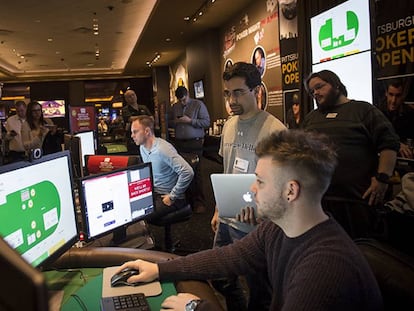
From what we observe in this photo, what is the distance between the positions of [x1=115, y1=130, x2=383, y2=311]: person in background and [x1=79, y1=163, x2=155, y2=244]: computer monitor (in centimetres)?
52

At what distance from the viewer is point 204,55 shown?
33.4 feet

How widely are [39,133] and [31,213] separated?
3.60 meters

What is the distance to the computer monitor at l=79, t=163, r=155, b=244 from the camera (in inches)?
75.8

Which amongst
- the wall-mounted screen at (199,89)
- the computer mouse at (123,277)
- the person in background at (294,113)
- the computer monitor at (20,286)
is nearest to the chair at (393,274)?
the computer mouse at (123,277)

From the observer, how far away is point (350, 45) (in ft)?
10.5

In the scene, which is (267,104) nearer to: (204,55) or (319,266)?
(204,55)

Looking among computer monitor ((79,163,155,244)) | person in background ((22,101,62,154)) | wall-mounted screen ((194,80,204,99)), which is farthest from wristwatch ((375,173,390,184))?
wall-mounted screen ((194,80,204,99))

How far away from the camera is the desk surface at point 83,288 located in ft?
4.40

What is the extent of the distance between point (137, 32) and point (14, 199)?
34.3 ft

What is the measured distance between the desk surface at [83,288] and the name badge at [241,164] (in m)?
0.99

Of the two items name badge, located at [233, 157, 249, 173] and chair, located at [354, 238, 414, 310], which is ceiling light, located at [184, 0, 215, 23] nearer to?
name badge, located at [233, 157, 249, 173]

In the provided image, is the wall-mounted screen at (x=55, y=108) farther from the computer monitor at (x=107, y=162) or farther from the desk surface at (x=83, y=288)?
the desk surface at (x=83, y=288)

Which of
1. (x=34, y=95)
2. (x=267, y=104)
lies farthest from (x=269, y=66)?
(x=34, y=95)

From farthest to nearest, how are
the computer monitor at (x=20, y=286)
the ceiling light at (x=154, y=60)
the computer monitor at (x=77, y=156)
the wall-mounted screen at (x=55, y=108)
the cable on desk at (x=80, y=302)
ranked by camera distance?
the wall-mounted screen at (x=55, y=108) → the ceiling light at (x=154, y=60) → the computer monitor at (x=77, y=156) → the cable on desk at (x=80, y=302) → the computer monitor at (x=20, y=286)
